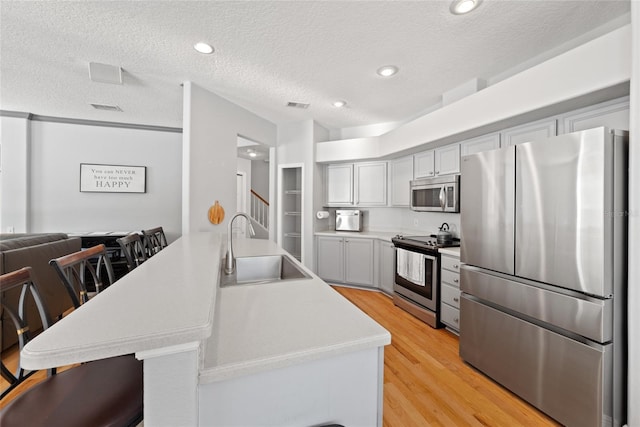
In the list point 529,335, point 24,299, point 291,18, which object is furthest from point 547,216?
point 24,299

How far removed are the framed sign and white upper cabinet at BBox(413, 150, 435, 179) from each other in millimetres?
4657

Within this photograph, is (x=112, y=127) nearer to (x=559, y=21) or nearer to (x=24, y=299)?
(x=24, y=299)

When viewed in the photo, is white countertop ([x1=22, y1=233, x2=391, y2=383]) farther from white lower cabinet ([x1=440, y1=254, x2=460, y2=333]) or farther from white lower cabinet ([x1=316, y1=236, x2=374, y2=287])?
white lower cabinet ([x1=316, y1=236, x2=374, y2=287])

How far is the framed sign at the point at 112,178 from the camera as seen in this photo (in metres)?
4.64

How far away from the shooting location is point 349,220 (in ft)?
15.3

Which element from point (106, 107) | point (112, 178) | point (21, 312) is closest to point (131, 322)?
point (21, 312)

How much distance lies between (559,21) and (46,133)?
6657 millimetres

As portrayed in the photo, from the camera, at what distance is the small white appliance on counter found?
4.60 m

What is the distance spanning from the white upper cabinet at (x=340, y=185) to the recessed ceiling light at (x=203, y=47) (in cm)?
267

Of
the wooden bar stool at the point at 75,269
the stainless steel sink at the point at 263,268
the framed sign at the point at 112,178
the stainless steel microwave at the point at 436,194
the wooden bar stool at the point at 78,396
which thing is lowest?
the wooden bar stool at the point at 78,396

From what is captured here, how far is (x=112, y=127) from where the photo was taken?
476 cm

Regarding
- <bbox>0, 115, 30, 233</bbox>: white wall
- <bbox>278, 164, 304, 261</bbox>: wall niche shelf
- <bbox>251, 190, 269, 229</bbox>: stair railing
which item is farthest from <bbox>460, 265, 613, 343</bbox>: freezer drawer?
<bbox>0, 115, 30, 233</bbox>: white wall

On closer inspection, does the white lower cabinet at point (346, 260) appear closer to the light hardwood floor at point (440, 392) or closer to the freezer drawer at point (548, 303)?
the light hardwood floor at point (440, 392)

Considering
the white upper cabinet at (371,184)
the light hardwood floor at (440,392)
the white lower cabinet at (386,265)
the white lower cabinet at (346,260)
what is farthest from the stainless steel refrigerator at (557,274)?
the white upper cabinet at (371,184)
